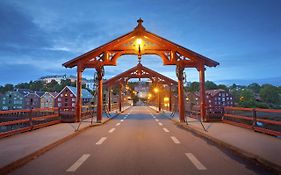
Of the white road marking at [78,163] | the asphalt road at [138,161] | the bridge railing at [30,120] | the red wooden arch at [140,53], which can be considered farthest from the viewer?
the red wooden arch at [140,53]

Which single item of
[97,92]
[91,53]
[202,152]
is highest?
[91,53]

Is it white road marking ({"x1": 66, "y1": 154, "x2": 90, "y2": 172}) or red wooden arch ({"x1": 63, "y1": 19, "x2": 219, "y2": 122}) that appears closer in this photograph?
white road marking ({"x1": 66, "y1": 154, "x2": 90, "y2": 172})

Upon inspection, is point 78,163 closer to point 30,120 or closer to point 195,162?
point 195,162

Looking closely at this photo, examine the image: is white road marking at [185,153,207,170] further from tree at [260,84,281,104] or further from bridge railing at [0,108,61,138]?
tree at [260,84,281,104]

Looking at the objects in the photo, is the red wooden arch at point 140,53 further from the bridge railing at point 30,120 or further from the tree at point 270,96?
the tree at point 270,96

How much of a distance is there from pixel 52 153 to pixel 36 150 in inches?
20.3

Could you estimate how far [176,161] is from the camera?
6.33m

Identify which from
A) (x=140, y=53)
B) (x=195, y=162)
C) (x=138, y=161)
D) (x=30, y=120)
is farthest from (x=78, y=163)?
(x=140, y=53)

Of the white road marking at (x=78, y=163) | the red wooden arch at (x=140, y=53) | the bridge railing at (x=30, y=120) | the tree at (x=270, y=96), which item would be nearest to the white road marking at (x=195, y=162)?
the white road marking at (x=78, y=163)

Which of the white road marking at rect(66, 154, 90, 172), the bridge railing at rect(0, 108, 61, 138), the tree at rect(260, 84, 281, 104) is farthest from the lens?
the tree at rect(260, 84, 281, 104)

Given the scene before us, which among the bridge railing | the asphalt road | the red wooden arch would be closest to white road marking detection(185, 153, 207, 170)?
the asphalt road

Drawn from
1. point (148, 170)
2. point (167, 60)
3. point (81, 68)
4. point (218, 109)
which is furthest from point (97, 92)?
point (148, 170)

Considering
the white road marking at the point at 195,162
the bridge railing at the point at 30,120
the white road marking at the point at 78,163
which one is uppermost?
the bridge railing at the point at 30,120

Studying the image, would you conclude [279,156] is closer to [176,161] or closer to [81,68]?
[176,161]
